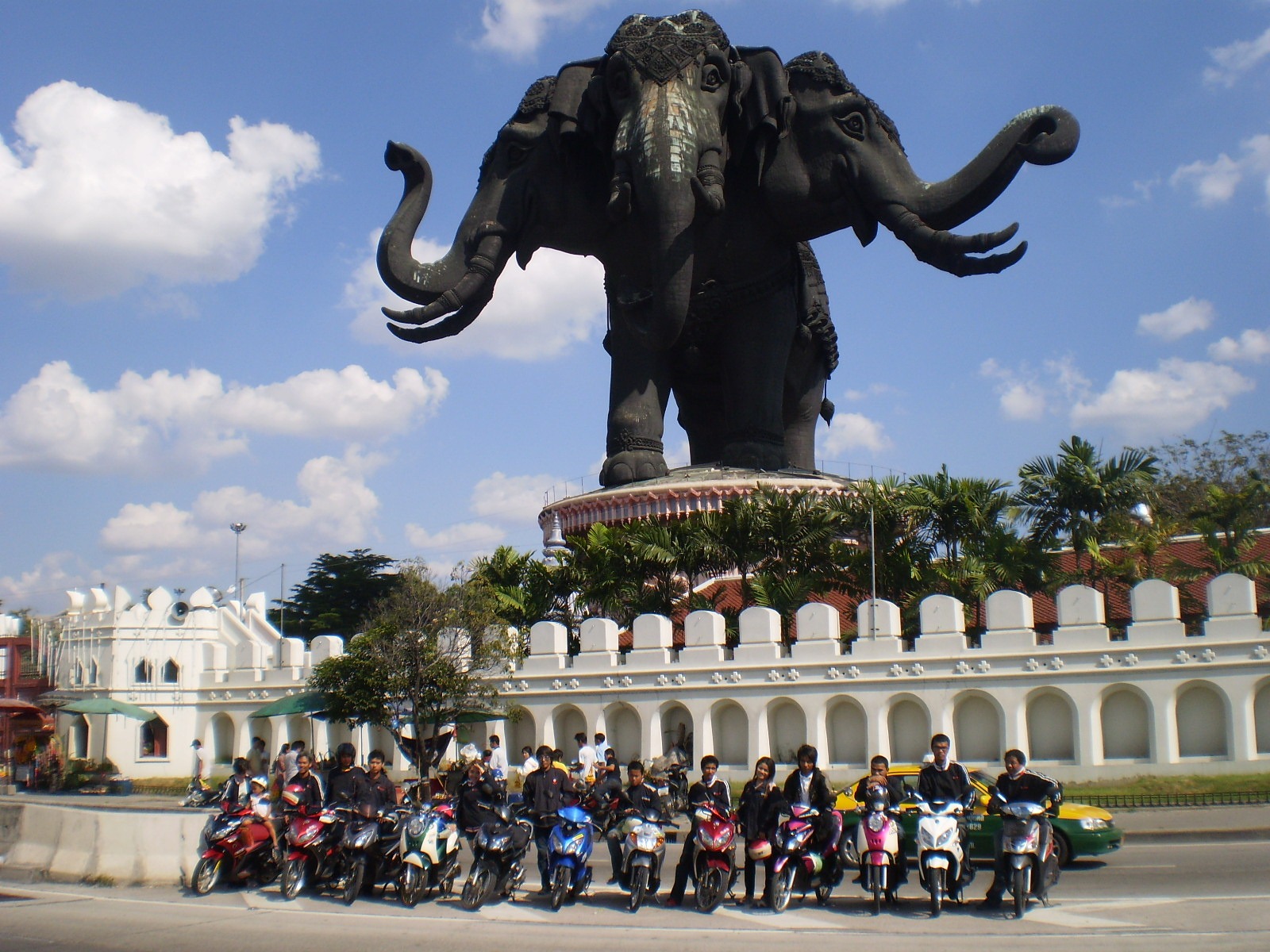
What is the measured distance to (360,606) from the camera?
55.8 metres

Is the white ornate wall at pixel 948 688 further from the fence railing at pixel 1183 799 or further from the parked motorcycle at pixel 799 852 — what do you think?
the parked motorcycle at pixel 799 852

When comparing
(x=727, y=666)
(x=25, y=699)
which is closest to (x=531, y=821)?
(x=727, y=666)

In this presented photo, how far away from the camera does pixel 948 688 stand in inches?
899

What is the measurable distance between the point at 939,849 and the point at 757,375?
69.9 feet

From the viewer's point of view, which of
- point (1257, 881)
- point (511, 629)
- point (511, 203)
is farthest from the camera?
point (511, 203)

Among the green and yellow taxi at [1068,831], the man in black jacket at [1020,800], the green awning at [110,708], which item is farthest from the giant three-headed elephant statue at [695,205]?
the man in black jacket at [1020,800]

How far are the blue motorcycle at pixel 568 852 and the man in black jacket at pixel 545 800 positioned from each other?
125 mm

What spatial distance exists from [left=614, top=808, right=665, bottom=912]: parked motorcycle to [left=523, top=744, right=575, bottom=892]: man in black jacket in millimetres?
658

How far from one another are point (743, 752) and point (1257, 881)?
13.2 m

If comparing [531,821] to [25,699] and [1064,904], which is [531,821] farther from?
[25,699]

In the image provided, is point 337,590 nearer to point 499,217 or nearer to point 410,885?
point 499,217

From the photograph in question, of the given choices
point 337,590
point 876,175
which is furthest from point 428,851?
point 337,590

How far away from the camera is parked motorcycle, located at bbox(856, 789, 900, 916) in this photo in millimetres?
11492

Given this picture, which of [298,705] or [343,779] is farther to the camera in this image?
[298,705]
